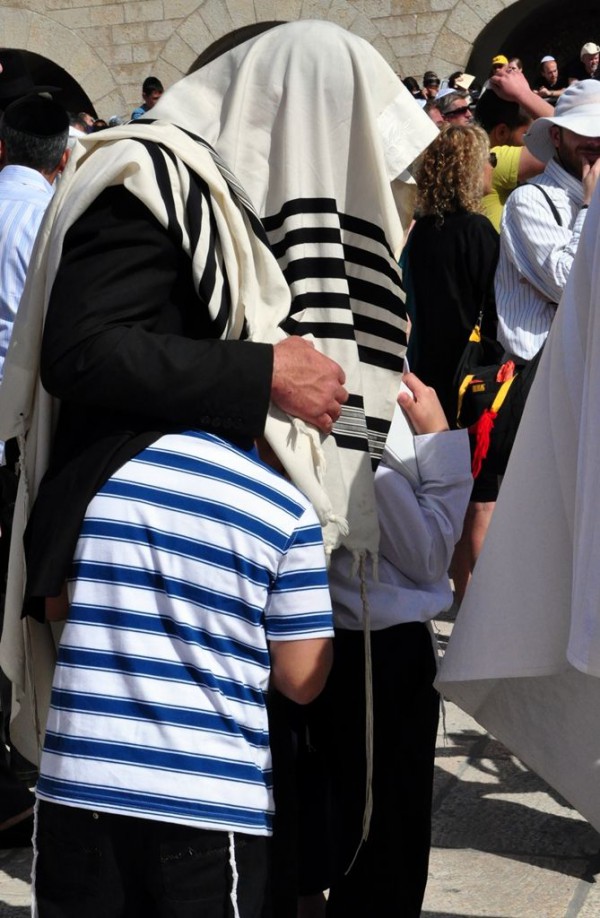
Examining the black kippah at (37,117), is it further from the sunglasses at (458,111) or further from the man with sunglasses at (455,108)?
the sunglasses at (458,111)

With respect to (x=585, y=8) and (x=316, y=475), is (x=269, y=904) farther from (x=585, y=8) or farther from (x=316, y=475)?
(x=585, y=8)

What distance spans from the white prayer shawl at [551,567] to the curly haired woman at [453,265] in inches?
116

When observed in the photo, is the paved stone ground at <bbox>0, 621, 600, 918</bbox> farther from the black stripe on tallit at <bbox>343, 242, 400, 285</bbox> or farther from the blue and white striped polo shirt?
the black stripe on tallit at <bbox>343, 242, 400, 285</bbox>

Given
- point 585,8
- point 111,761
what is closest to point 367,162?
point 111,761

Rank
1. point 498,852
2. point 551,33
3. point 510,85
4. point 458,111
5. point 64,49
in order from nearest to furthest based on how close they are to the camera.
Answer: point 498,852 < point 510,85 < point 458,111 < point 64,49 < point 551,33

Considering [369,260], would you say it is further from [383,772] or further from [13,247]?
[13,247]

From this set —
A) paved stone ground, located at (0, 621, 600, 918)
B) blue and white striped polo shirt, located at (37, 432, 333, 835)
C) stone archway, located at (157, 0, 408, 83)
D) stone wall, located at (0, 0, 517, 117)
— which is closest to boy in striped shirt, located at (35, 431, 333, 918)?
blue and white striped polo shirt, located at (37, 432, 333, 835)

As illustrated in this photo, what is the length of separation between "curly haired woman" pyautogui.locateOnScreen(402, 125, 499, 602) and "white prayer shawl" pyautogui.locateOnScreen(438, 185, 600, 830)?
2.95 meters

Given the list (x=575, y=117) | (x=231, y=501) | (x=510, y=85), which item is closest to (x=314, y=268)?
(x=231, y=501)

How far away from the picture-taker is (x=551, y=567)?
1.98 meters

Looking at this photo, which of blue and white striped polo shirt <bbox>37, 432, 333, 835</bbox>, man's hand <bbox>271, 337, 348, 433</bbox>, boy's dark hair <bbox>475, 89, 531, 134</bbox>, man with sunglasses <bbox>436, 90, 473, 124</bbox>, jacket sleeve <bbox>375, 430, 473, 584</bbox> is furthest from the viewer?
boy's dark hair <bbox>475, 89, 531, 134</bbox>

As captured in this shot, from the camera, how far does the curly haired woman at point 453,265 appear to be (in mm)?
5094

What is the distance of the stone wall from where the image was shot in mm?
15641

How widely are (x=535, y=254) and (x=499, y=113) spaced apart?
2.60 m
